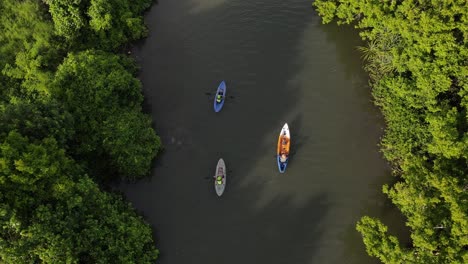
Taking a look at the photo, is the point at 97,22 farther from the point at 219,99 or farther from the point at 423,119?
the point at 423,119

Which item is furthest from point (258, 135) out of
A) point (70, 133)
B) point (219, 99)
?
point (70, 133)

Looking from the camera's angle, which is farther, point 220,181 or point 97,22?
point 97,22

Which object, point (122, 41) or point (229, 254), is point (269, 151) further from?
point (122, 41)

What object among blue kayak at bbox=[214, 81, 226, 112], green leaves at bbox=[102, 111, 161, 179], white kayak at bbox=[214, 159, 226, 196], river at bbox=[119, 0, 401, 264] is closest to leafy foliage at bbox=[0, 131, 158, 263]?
green leaves at bbox=[102, 111, 161, 179]

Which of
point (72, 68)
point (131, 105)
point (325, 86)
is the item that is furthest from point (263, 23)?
point (72, 68)

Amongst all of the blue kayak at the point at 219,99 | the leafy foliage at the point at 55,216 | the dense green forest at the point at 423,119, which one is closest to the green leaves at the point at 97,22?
the blue kayak at the point at 219,99

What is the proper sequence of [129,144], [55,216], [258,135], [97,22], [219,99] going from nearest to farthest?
1. [55,216]
2. [129,144]
3. [97,22]
4. [258,135]
5. [219,99]
